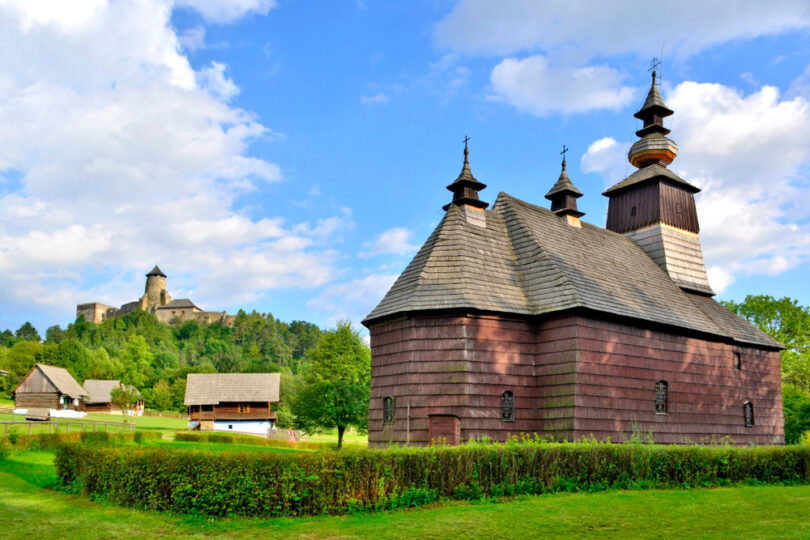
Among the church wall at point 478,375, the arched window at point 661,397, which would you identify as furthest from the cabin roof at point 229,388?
the arched window at point 661,397

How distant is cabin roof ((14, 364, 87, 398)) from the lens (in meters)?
60.6

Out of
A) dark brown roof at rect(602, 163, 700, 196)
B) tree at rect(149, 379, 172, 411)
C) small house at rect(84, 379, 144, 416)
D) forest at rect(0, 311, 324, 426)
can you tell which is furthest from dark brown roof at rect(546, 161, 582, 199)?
tree at rect(149, 379, 172, 411)

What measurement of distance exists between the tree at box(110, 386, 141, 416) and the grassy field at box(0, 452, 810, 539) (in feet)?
203

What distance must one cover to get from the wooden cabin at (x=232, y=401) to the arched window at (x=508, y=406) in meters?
42.5

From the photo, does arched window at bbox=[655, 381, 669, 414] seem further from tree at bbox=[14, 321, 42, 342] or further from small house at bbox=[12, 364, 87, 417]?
tree at bbox=[14, 321, 42, 342]

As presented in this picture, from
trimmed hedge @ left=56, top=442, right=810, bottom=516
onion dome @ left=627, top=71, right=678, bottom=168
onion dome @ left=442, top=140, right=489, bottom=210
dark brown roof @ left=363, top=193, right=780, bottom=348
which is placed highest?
onion dome @ left=627, top=71, right=678, bottom=168

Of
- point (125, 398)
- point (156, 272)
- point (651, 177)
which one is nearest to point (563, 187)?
point (651, 177)

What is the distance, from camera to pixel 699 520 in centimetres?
1138

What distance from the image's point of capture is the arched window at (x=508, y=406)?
67.3ft

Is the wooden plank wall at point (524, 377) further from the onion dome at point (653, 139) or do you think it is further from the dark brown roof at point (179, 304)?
the dark brown roof at point (179, 304)

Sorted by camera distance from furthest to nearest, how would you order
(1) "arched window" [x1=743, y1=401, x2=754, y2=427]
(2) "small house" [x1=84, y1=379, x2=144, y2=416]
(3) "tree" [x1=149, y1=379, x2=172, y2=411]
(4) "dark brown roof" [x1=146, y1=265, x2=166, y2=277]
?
1. (4) "dark brown roof" [x1=146, y1=265, x2=166, y2=277]
2. (3) "tree" [x1=149, y1=379, x2=172, y2=411]
3. (2) "small house" [x1=84, y1=379, x2=144, y2=416]
4. (1) "arched window" [x1=743, y1=401, x2=754, y2=427]

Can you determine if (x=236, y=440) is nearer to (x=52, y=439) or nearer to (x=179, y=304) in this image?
(x=52, y=439)

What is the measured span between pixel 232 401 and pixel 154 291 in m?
118

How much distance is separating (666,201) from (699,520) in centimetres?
2299
